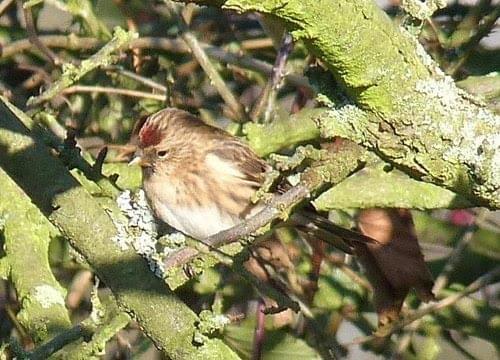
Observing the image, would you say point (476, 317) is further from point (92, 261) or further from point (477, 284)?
point (92, 261)

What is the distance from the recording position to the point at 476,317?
3822mm

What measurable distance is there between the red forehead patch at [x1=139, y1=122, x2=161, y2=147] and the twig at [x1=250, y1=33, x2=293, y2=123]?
0.46m

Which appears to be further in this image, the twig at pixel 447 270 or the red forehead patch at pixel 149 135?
the red forehead patch at pixel 149 135

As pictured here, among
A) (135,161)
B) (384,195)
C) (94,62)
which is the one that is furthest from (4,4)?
(384,195)

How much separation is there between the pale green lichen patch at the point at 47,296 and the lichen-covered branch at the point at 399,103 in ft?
2.80

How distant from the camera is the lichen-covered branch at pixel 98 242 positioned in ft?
7.36

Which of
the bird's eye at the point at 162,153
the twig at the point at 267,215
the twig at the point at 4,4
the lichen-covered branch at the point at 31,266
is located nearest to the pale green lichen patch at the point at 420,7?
the twig at the point at 267,215

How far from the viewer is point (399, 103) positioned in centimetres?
187

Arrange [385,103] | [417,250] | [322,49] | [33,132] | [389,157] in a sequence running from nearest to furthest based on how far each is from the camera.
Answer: [322,49] → [385,103] → [389,157] → [33,132] → [417,250]

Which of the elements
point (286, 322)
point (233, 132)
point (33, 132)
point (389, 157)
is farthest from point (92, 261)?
point (286, 322)

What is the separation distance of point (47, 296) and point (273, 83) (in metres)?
1.03

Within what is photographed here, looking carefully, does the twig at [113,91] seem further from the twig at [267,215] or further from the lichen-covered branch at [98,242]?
the twig at [267,215]

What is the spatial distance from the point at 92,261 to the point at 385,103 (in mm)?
747

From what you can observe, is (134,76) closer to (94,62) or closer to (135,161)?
(135,161)
